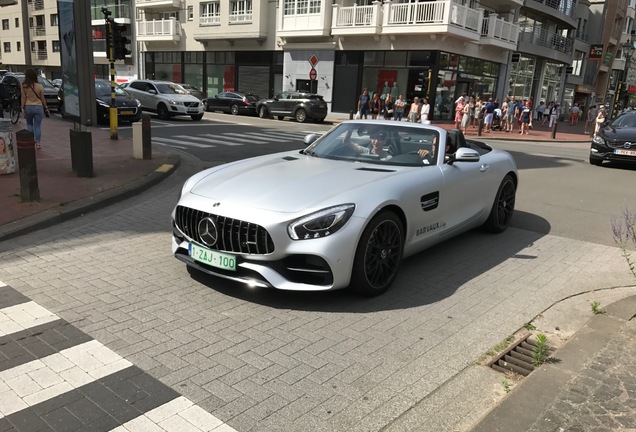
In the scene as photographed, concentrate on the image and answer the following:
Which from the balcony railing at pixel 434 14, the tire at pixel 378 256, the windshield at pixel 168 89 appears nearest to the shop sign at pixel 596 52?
the balcony railing at pixel 434 14

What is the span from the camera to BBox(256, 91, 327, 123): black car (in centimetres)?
2814

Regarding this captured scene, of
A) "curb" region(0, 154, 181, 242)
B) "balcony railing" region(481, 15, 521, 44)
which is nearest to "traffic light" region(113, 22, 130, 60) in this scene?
"curb" region(0, 154, 181, 242)

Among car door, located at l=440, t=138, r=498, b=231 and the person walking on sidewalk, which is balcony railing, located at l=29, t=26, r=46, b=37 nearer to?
the person walking on sidewalk

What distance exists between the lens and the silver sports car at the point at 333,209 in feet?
13.5

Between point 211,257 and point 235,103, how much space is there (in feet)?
90.7

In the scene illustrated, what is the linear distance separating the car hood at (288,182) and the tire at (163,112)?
18.8m

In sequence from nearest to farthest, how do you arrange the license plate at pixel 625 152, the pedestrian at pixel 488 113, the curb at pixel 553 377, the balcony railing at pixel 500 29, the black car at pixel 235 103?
the curb at pixel 553 377
the license plate at pixel 625 152
the pedestrian at pixel 488 113
the black car at pixel 235 103
the balcony railing at pixel 500 29

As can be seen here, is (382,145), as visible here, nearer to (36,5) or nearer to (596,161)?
(596,161)

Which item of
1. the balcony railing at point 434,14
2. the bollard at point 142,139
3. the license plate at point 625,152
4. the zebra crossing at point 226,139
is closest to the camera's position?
the bollard at point 142,139

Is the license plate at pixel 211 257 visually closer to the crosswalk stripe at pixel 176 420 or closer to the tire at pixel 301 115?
the crosswalk stripe at pixel 176 420

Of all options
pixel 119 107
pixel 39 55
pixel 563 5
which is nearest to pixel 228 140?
pixel 119 107

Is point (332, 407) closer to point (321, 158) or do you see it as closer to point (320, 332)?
point (320, 332)

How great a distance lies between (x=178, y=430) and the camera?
272cm

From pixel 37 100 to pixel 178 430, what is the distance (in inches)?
398
